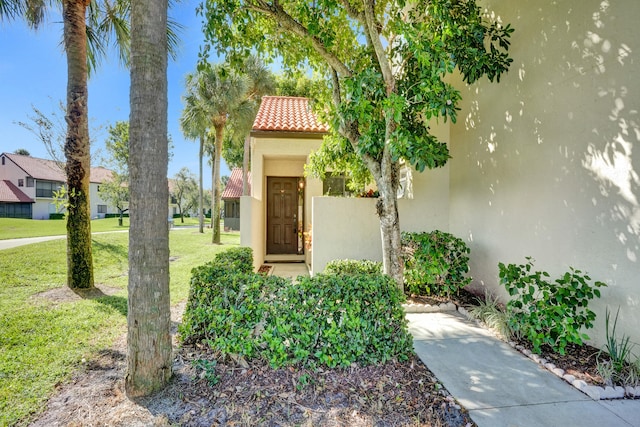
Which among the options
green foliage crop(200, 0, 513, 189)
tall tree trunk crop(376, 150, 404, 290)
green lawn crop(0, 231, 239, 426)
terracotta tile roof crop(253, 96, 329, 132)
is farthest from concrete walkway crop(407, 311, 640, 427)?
terracotta tile roof crop(253, 96, 329, 132)

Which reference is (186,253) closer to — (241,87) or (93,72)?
(93,72)

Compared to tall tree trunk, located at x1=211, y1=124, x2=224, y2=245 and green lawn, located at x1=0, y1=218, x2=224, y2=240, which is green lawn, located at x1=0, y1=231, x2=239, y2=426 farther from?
tall tree trunk, located at x1=211, y1=124, x2=224, y2=245

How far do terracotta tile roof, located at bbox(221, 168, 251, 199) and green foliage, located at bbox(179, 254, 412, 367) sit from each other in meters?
22.3

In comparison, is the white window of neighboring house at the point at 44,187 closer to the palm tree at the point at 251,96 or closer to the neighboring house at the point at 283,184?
the palm tree at the point at 251,96

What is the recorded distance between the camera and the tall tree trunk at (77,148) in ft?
18.6

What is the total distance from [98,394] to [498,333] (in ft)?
16.0

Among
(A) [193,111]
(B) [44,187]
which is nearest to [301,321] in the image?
(A) [193,111]

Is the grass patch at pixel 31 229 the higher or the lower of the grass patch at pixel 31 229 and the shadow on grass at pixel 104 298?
the higher

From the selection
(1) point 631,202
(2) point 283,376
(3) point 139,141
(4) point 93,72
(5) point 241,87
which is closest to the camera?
(3) point 139,141

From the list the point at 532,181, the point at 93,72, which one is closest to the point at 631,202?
the point at 532,181

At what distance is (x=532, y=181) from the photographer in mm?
4309

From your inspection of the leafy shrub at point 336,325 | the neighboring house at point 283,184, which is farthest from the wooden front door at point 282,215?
the leafy shrub at point 336,325

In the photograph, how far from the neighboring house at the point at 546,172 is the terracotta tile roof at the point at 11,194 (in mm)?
38101

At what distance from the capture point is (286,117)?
8719 mm
